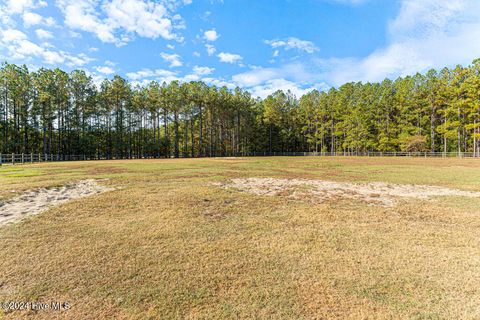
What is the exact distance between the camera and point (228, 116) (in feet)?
215

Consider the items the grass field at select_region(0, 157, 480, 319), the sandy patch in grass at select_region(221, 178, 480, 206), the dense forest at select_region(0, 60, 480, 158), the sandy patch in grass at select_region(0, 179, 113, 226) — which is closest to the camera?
the grass field at select_region(0, 157, 480, 319)

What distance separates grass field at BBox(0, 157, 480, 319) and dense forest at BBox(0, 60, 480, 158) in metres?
47.2

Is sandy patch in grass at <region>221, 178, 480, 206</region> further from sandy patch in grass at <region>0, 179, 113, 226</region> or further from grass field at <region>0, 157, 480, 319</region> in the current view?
sandy patch in grass at <region>0, 179, 113, 226</region>

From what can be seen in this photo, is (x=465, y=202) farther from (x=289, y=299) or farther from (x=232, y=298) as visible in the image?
(x=232, y=298)

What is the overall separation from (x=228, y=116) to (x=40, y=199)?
59818mm

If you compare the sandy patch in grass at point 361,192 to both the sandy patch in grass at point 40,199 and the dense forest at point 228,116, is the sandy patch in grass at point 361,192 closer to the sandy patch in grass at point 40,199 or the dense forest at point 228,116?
the sandy patch in grass at point 40,199

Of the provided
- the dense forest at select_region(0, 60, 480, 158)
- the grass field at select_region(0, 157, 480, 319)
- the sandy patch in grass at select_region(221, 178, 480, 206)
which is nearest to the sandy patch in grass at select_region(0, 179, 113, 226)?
the grass field at select_region(0, 157, 480, 319)

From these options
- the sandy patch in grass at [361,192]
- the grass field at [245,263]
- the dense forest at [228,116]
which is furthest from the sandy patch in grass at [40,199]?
the dense forest at [228,116]

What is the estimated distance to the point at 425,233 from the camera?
Answer: 15.1ft

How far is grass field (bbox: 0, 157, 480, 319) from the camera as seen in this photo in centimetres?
251

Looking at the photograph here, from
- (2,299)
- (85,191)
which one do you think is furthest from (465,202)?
(85,191)

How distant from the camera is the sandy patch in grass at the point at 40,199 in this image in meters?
5.82

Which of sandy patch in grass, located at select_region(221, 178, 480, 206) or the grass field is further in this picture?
sandy patch in grass, located at select_region(221, 178, 480, 206)

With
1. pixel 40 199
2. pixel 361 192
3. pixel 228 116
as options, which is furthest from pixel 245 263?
pixel 228 116
